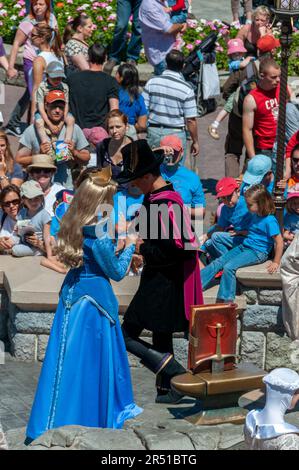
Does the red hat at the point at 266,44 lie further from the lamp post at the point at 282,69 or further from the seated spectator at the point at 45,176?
the seated spectator at the point at 45,176

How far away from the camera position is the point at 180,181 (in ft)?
35.3

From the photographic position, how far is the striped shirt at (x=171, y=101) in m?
12.5

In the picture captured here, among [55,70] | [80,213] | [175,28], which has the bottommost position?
[80,213]

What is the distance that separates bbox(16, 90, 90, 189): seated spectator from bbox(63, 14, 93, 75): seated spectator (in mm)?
2459

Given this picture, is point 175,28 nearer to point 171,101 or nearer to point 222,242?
point 171,101

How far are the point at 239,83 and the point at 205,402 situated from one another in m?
6.47

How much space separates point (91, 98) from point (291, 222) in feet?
11.1

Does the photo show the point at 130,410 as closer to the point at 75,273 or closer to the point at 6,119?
the point at 75,273

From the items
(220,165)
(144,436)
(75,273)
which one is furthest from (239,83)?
(144,436)

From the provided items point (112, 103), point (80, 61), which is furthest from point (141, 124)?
point (80, 61)

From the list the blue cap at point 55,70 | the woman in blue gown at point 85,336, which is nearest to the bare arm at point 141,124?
the blue cap at point 55,70

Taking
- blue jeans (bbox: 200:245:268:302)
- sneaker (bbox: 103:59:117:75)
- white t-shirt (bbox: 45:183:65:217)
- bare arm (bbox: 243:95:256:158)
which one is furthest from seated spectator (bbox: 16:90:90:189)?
sneaker (bbox: 103:59:117:75)

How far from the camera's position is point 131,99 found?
13.0 meters

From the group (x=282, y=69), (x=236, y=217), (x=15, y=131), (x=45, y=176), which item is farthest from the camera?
(x=15, y=131)
